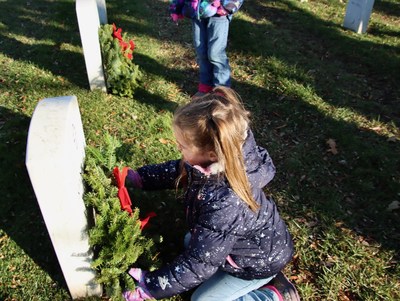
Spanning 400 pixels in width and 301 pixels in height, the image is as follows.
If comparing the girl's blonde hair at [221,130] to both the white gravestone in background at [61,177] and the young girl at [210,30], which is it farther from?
the young girl at [210,30]

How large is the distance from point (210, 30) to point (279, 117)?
47.7 inches

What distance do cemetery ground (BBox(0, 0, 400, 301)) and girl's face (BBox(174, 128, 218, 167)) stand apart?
3.26 feet

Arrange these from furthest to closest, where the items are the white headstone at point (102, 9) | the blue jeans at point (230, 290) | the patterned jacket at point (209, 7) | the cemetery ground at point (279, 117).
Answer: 1. the white headstone at point (102, 9)
2. the patterned jacket at point (209, 7)
3. the cemetery ground at point (279, 117)
4. the blue jeans at point (230, 290)

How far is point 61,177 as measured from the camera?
167cm

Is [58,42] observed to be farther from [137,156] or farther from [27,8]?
[137,156]

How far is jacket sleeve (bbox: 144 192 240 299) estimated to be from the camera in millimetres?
1961

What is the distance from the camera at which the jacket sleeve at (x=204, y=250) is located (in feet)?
6.43

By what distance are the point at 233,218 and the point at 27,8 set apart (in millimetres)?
6420

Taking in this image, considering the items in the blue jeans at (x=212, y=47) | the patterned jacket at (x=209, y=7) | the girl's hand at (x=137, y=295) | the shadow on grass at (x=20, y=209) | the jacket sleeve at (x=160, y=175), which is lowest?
the shadow on grass at (x=20, y=209)

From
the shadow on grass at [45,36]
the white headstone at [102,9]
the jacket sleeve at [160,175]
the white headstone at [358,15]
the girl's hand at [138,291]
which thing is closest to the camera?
the girl's hand at [138,291]

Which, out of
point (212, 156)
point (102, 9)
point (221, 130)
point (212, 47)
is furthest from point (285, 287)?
point (102, 9)

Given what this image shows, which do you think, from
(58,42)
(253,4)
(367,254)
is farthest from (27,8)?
(367,254)

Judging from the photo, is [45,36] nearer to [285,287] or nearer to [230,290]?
[230,290]

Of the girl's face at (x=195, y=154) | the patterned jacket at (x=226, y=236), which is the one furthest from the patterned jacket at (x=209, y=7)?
the girl's face at (x=195, y=154)
